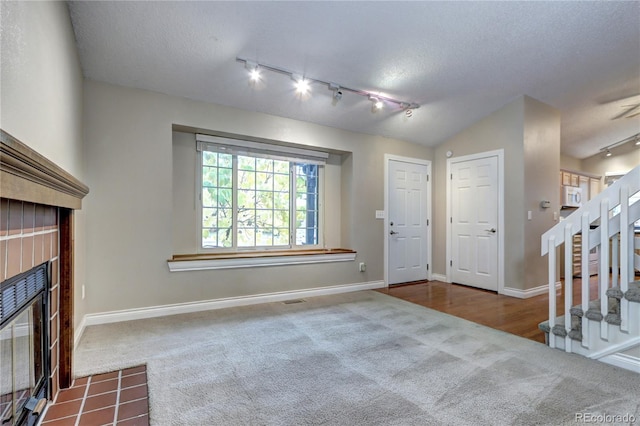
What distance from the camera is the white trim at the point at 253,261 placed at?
11.1 ft

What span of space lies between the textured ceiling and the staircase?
67.1 inches

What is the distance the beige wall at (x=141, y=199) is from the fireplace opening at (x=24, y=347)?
1479mm

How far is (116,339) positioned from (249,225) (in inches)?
73.2

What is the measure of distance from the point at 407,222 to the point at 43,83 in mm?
4554

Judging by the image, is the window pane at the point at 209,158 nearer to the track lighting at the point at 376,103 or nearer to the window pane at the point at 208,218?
the window pane at the point at 208,218

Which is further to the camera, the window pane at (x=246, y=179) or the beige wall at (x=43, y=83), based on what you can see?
the window pane at (x=246, y=179)

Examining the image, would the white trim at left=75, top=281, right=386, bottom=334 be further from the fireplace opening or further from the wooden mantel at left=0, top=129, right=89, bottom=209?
the wooden mantel at left=0, top=129, right=89, bottom=209

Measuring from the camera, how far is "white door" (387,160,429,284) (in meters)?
4.95

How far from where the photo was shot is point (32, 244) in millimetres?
1453

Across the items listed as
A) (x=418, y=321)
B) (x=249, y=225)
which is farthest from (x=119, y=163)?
(x=418, y=321)

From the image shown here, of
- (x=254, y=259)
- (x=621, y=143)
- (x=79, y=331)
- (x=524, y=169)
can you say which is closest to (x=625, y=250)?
(x=524, y=169)

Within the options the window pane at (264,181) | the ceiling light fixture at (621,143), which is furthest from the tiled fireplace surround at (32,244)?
the ceiling light fixture at (621,143)

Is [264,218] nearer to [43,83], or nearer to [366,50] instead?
[366,50]

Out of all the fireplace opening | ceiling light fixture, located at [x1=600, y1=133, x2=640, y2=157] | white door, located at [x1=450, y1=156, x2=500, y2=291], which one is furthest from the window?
ceiling light fixture, located at [x1=600, y1=133, x2=640, y2=157]
